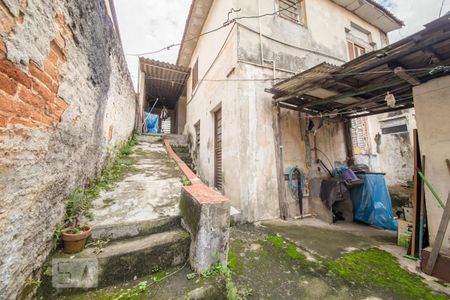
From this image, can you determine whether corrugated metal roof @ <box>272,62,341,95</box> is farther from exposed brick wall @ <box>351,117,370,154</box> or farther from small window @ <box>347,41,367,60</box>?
small window @ <box>347,41,367,60</box>

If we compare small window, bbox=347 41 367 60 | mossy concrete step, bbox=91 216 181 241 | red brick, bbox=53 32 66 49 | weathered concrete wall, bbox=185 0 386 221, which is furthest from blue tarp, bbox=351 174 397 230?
red brick, bbox=53 32 66 49

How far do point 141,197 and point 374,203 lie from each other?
582 cm

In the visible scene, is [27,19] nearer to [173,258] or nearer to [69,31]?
[69,31]

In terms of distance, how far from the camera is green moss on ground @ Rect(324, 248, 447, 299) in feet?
7.00

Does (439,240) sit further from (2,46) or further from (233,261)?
(2,46)

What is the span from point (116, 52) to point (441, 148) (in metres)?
6.12

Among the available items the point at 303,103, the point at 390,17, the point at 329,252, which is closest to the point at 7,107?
the point at 329,252

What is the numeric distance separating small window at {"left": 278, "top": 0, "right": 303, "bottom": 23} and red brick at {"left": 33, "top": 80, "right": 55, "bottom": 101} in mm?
6180

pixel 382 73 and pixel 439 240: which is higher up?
pixel 382 73

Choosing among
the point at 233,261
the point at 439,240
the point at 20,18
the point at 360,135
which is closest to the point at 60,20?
the point at 20,18

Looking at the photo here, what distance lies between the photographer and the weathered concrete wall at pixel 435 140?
2607 millimetres

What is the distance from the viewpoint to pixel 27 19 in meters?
1.31

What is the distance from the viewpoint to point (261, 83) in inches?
187

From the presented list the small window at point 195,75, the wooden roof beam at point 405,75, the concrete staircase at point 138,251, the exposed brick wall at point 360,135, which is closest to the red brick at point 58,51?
the concrete staircase at point 138,251
